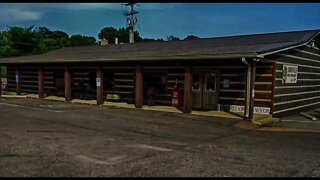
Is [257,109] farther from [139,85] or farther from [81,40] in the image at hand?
[81,40]

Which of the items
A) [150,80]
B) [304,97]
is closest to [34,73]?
[150,80]

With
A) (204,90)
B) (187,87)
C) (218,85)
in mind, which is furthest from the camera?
(204,90)

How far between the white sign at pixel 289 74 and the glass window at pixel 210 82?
10.5 ft

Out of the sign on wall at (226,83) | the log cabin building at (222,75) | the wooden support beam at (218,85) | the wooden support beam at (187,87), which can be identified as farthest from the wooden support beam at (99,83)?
the sign on wall at (226,83)

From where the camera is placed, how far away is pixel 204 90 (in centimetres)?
1742

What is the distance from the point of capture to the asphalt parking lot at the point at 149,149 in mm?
6352

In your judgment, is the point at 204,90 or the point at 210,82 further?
the point at 204,90

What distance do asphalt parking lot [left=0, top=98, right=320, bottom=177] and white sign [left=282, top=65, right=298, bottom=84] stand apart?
448 cm

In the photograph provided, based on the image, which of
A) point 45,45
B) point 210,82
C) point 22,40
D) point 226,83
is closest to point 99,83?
point 210,82

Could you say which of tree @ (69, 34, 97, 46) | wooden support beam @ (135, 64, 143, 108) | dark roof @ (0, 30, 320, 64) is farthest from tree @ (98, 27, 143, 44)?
wooden support beam @ (135, 64, 143, 108)

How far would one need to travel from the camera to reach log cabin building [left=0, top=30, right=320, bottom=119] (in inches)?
584

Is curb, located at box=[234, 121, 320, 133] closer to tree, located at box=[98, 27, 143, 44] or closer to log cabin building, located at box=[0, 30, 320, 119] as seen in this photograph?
log cabin building, located at box=[0, 30, 320, 119]

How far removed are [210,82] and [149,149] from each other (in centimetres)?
948

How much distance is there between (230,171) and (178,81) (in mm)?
12056
